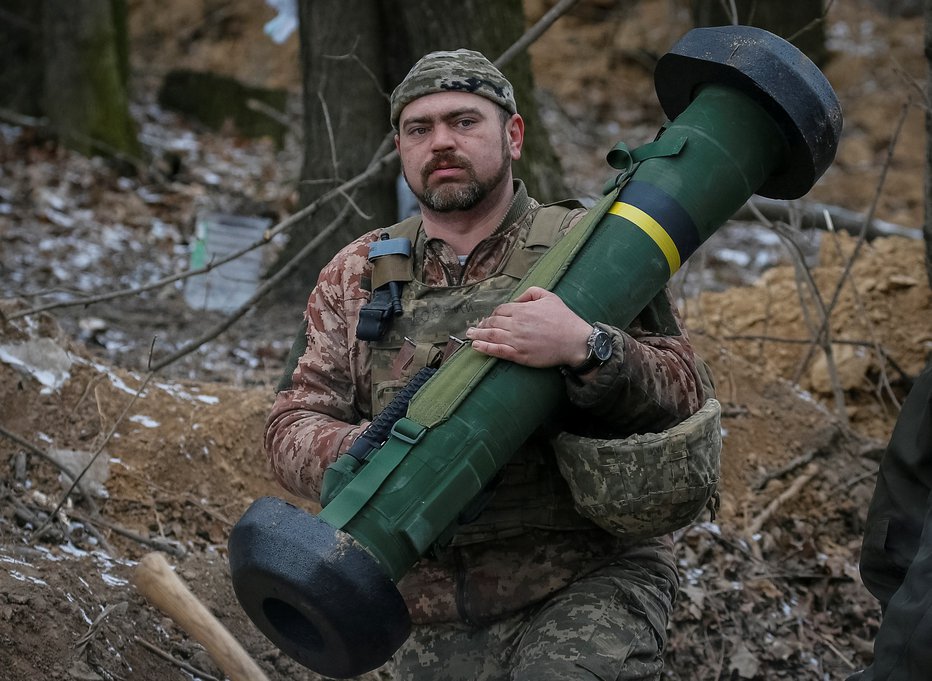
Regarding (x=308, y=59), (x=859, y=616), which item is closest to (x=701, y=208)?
(x=859, y=616)

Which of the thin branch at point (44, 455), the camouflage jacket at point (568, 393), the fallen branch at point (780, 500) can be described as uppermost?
the camouflage jacket at point (568, 393)

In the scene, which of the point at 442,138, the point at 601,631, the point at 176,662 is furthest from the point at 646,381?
the point at 176,662

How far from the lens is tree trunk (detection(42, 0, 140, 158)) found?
10.8 meters

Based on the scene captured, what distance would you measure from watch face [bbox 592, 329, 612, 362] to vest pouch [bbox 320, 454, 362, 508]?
0.62 m

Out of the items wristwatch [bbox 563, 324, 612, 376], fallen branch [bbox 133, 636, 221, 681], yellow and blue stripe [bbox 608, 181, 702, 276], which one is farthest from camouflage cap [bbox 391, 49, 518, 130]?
fallen branch [bbox 133, 636, 221, 681]

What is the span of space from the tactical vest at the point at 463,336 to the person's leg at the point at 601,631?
0.18 meters

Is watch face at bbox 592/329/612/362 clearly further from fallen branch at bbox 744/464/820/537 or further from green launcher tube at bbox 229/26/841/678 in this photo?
fallen branch at bbox 744/464/820/537

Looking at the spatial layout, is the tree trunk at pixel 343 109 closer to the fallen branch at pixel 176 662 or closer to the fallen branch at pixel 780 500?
the fallen branch at pixel 780 500

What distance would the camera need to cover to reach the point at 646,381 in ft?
9.59

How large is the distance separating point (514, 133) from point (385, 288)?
605 millimetres

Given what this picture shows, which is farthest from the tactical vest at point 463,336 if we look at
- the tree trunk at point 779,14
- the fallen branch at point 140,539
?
the tree trunk at point 779,14

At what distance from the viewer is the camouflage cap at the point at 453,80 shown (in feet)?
10.8

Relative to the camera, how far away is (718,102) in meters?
3.11

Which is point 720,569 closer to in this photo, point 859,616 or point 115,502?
point 859,616
